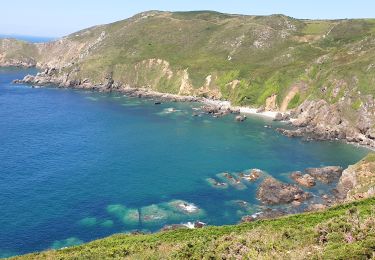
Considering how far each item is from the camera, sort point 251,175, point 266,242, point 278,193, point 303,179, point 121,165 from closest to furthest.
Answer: point 266,242 → point 278,193 → point 303,179 → point 251,175 → point 121,165

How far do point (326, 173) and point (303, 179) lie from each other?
846 cm

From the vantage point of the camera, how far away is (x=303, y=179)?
335 ft

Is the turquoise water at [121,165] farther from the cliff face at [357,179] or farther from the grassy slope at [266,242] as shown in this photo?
the grassy slope at [266,242]

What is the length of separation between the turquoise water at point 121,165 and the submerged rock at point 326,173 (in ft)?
17.4

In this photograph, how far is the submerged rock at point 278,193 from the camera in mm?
91750

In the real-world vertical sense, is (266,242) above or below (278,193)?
above

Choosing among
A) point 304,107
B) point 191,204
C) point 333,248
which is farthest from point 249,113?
point 333,248

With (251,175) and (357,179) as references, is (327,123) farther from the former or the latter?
(251,175)

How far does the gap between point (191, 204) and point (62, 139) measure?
216 ft

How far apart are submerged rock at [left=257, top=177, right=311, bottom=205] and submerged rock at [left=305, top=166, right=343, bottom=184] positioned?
1219cm

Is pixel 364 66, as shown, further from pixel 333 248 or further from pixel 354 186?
pixel 333 248

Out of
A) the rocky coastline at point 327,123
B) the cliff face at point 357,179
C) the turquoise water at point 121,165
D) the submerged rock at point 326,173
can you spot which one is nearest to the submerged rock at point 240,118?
the rocky coastline at point 327,123

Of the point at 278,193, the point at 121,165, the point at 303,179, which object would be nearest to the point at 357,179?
the point at 303,179

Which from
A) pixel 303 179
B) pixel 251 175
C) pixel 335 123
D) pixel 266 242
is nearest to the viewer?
pixel 266 242
